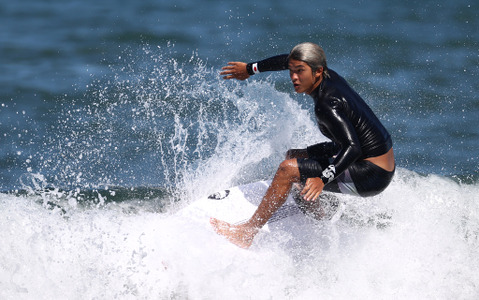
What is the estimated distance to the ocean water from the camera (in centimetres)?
598

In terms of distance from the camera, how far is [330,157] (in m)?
6.24

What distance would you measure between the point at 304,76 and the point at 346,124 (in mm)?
541

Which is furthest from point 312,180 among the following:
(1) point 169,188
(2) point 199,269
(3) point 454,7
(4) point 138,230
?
(3) point 454,7

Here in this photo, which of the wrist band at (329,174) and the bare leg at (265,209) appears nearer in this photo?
the wrist band at (329,174)

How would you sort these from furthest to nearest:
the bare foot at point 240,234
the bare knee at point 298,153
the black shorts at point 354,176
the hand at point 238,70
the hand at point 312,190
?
the hand at point 238,70 → the bare knee at point 298,153 → the bare foot at point 240,234 → the black shorts at point 354,176 → the hand at point 312,190

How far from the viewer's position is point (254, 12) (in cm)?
1290

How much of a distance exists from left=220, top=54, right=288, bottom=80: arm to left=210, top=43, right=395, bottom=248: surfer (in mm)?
73

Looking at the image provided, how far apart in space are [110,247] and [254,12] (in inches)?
312

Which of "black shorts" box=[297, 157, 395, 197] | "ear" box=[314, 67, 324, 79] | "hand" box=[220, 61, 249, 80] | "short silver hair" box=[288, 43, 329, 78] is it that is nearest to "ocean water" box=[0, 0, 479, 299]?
"black shorts" box=[297, 157, 395, 197]

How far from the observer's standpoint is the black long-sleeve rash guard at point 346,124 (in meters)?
5.42

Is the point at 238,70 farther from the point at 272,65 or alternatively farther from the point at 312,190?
the point at 312,190

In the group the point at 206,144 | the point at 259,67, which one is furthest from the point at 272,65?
the point at 206,144

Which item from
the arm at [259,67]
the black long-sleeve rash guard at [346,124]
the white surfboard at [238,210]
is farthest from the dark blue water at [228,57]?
the black long-sleeve rash guard at [346,124]

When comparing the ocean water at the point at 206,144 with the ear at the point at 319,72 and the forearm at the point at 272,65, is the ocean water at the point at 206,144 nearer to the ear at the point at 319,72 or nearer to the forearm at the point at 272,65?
the forearm at the point at 272,65
